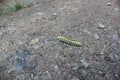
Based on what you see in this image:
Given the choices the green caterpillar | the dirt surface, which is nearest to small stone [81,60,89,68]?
the dirt surface

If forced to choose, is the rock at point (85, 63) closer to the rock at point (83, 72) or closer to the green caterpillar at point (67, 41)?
the rock at point (83, 72)

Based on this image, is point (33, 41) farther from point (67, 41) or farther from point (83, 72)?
point (83, 72)

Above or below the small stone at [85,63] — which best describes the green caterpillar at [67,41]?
above

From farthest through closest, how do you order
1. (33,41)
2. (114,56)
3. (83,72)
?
(33,41) → (114,56) → (83,72)

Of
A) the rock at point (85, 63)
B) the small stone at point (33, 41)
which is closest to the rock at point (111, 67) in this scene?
the rock at point (85, 63)

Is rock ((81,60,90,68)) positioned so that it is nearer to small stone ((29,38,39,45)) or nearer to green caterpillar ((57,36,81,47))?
green caterpillar ((57,36,81,47))

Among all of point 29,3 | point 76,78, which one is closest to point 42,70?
point 76,78

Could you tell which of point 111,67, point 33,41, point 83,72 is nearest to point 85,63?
point 83,72

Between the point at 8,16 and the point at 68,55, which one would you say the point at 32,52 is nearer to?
the point at 68,55

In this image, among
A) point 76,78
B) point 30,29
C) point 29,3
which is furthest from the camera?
point 29,3
